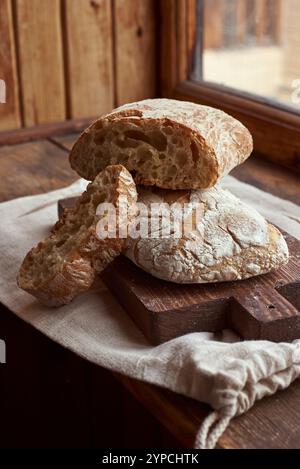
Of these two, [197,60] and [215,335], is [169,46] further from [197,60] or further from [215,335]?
[215,335]

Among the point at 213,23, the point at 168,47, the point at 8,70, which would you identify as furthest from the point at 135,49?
the point at 8,70

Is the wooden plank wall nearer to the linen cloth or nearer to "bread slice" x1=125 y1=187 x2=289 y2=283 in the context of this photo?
the linen cloth

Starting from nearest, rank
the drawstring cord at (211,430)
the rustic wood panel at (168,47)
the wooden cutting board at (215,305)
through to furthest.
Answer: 1. the drawstring cord at (211,430)
2. the wooden cutting board at (215,305)
3. the rustic wood panel at (168,47)

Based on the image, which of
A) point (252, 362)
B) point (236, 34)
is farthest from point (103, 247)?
point (236, 34)

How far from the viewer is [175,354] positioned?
0.88m

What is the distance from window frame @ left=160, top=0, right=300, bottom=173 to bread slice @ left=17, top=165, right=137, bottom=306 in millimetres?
686

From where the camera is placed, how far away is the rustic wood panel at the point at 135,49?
6.08ft

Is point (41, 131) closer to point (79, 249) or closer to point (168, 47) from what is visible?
point (168, 47)

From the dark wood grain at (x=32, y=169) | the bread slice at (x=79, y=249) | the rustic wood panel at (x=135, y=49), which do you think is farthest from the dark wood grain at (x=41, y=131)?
the bread slice at (x=79, y=249)

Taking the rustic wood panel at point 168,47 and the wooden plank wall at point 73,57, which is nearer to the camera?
the wooden plank wall at point 73,57

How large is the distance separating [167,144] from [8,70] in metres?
0.86

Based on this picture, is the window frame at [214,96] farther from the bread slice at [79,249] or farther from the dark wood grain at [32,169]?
the bread slice at [79,249]

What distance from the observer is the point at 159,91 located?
196 cm

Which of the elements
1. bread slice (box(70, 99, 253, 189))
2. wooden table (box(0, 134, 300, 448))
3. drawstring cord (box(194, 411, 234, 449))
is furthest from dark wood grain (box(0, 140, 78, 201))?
drawstring cord (box(194, 411, 234, 449))
